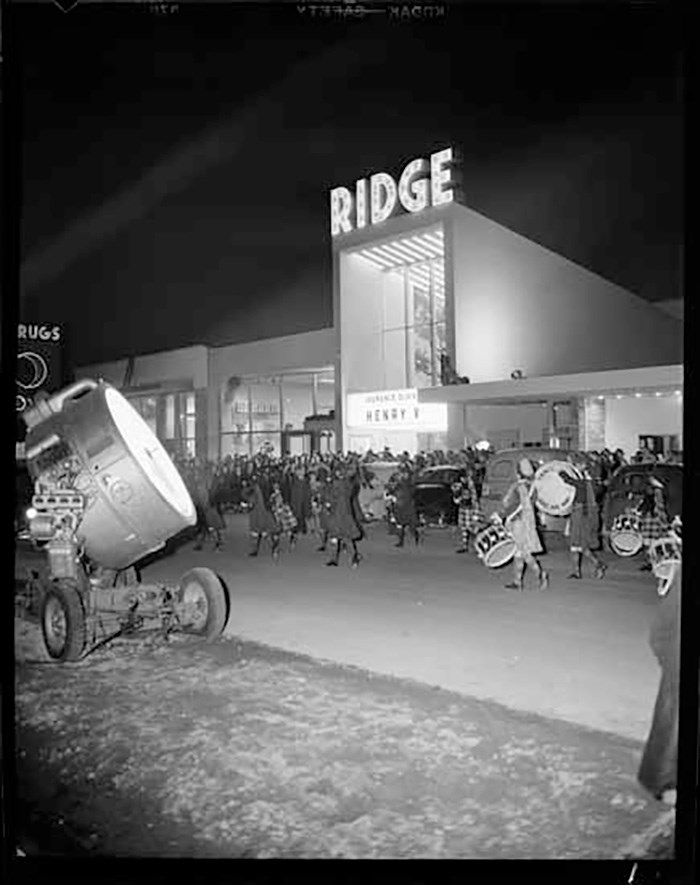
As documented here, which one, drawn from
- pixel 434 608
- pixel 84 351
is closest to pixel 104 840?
pixel 434 608

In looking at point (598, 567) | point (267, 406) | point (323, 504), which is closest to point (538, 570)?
point (598, 567)

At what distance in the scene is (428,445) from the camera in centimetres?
216

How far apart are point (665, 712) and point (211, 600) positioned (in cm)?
118

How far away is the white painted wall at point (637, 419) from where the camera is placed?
193 centimetres

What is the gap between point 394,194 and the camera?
2.21 meters

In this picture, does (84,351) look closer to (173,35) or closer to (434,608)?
(173,35)

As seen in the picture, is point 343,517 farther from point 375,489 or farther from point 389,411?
point 389,411

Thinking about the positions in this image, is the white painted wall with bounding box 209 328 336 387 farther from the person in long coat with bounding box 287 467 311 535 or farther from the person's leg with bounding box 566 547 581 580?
the person's leg with bounding box 566 547 581 580

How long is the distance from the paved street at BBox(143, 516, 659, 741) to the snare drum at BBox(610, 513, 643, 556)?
4cm

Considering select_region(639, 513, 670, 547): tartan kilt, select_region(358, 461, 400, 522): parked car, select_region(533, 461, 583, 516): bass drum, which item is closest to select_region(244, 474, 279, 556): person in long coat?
select_region(358, 461, 400, 522): parked car

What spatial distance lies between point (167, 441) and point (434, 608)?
842 millimetres

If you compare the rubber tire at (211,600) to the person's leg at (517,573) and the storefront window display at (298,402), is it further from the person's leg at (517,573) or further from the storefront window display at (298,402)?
the person's leg at (517,573)

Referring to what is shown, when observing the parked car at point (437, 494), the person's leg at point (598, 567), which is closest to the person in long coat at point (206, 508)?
the parked car at point (437, 494)

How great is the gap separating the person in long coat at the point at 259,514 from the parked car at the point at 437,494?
42 centimetres
